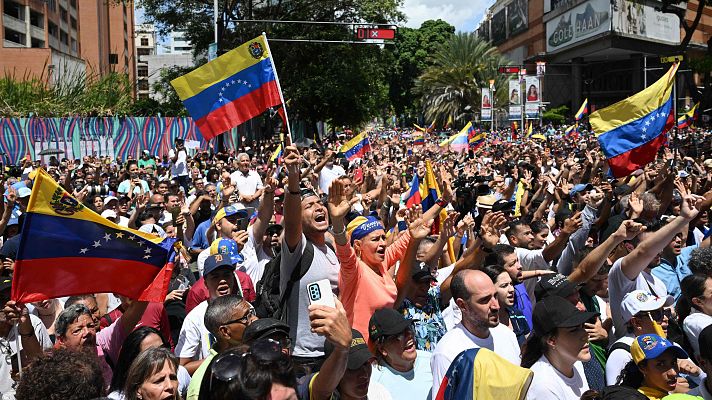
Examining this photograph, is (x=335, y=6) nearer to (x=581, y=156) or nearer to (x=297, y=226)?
(x=581, y=156)

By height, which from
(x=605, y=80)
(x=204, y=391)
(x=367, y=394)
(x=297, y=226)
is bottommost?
(x=367, y=394)

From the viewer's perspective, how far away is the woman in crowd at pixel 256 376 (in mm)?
2633

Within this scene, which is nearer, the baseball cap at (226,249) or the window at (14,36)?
the baseball cap at (226,249)

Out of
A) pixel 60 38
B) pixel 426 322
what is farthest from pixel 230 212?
pixel 60 38

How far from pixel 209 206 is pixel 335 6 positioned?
2772 centimetres

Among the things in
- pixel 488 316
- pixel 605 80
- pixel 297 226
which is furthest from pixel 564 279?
pixel 605 80

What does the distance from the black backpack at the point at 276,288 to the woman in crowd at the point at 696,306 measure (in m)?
2.31

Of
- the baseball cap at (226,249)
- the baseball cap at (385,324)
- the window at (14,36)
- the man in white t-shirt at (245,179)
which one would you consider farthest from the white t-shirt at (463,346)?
the window at (14,36)

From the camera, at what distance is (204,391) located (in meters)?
2.96

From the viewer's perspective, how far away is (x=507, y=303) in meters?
4.70

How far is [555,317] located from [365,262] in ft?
4.88

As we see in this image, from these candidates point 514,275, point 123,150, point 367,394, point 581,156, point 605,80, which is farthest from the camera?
point 605,80

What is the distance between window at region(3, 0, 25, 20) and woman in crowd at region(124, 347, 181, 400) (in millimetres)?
56655

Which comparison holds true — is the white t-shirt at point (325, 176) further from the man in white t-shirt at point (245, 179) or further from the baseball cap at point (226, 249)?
the baseball cap at point (226, 249)
